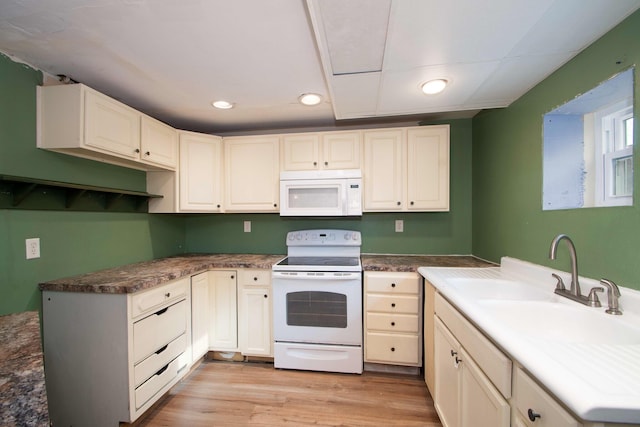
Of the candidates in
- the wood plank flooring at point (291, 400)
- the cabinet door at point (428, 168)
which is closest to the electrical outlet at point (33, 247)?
the wood plank flooring at point (291, 400)

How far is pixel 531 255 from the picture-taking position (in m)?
1.57

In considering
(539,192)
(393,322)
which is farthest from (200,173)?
(539,192)

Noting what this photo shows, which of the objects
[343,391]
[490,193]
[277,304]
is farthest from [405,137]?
[343,391]

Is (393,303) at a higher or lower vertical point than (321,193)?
lower

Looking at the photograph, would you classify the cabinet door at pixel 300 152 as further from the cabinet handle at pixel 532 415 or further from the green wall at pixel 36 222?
the cabinet handle at pixel 532 415

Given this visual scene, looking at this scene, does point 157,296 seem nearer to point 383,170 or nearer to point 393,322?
point 393,322

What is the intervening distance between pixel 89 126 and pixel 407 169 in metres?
2.41

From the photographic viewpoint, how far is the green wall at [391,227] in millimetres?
2436

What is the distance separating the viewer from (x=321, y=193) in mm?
2299

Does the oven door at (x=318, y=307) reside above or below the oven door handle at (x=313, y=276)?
below

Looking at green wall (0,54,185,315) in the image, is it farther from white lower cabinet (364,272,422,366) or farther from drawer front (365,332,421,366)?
drawer front (365,332,421,366)

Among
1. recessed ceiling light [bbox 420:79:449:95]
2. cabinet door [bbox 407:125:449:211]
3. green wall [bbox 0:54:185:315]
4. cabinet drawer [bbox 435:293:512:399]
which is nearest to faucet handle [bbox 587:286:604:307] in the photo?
cabinet drawer [bbox 435:293:512:399]

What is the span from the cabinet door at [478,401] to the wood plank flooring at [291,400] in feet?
2.01

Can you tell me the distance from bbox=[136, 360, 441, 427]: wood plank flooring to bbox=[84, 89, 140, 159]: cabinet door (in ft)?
6.05
